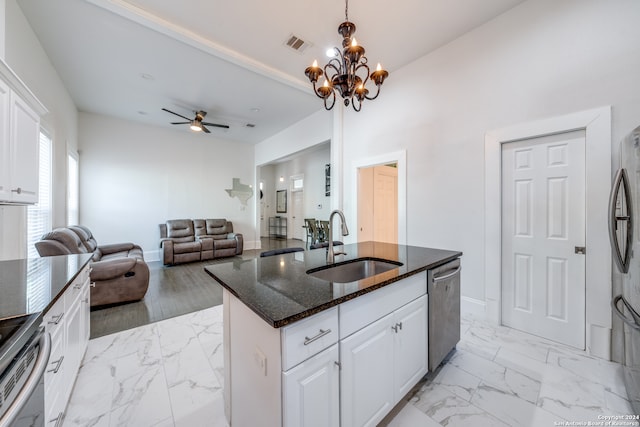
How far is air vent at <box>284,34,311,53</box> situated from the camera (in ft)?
9.86

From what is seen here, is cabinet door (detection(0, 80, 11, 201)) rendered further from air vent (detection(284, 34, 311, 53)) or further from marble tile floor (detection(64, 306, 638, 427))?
air vent (detection(284, 34, 311, 53))

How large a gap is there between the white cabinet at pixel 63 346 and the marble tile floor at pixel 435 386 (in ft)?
0.76

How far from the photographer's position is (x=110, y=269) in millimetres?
3021

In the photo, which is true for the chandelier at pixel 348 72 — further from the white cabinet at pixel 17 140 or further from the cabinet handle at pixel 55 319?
the cabinet handle at pixel 55 319

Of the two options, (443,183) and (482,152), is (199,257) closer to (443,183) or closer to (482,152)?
(443,183)

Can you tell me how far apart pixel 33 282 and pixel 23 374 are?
0.83 meters

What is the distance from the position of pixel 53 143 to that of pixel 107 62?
1.37 m

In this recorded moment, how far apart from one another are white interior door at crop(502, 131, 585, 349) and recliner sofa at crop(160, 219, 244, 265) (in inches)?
217

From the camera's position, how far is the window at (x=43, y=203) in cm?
287

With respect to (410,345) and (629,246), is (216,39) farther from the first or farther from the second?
(629,246)

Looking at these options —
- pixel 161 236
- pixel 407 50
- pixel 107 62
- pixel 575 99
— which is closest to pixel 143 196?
pixel 161 236

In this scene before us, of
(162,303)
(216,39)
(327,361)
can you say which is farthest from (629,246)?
(162,303)

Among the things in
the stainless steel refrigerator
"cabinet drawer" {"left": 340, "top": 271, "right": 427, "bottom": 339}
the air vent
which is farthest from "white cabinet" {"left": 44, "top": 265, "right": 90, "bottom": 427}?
the air vent

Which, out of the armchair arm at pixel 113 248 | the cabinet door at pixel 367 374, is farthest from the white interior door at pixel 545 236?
the armchair arm at pixel 113 248
